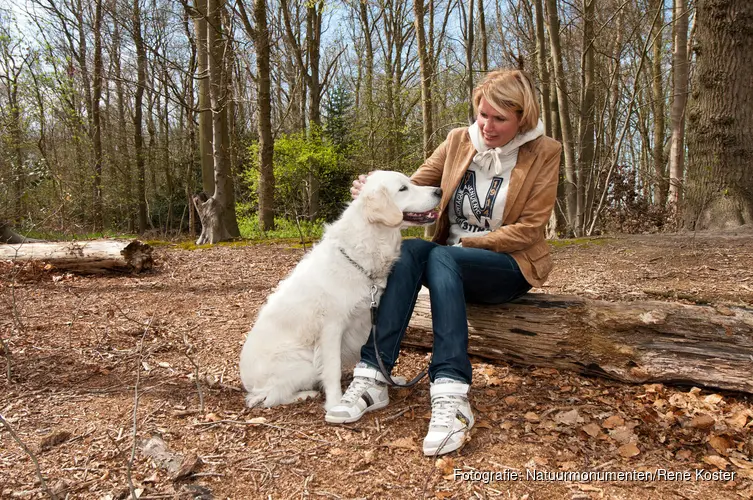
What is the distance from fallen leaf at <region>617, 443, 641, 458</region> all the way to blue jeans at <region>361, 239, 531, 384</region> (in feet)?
2.73

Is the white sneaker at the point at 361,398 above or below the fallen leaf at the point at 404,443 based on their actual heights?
above

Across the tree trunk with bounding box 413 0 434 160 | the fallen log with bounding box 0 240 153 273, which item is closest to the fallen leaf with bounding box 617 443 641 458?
the fallen log with bounding box 0 240 153 273

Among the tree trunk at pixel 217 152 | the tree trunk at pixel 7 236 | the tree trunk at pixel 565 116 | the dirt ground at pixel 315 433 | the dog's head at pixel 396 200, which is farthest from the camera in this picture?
the tree trunk at pixel 565 116

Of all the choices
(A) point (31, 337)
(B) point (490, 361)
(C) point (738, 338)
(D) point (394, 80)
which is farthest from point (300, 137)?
Answer: (C) point (738, 338)

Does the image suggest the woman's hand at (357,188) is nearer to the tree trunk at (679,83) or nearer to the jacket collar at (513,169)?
the jacket collar at (513,169)

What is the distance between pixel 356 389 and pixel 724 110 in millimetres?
7468

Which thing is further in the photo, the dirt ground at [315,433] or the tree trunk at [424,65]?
the tree trunk at [424,65]

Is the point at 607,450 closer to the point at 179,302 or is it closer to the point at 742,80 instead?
the point at 179,302

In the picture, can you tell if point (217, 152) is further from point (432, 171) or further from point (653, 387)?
point (653, 387)

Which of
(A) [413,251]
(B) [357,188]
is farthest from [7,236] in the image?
(A) [413,251]

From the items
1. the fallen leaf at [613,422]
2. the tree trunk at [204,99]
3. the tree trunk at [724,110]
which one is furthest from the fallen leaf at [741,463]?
the tree trunk at [204,99]

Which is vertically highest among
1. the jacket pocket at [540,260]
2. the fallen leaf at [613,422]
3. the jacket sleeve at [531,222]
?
the jacket sleeve at [531,222]

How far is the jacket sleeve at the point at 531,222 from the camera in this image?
122 inches

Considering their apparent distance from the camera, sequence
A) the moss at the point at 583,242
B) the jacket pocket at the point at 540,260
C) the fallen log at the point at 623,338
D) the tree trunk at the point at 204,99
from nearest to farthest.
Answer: the fallen log at the point at 623,338
the jacket pocket at the point at 540,260
the moss at the point at 583,242
the tree trunk at the point at 204,99
